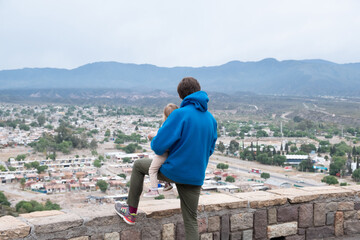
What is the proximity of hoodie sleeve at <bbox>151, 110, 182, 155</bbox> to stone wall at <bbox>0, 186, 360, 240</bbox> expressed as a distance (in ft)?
2.18

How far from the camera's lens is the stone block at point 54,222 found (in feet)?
8.08

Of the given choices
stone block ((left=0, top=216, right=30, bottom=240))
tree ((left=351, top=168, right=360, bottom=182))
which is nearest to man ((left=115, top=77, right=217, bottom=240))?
stone block ((left=0, top=216, right=30, bottom=240))

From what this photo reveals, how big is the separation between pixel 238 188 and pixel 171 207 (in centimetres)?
2112

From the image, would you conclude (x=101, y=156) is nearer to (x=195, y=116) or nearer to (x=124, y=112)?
(x=195, y=116)

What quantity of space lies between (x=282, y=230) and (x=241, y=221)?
388 mm

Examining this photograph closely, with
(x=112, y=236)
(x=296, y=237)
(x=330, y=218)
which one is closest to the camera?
(x=112, y=236)

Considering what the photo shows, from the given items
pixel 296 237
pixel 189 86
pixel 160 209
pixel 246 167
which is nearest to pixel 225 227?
pixel 160 209

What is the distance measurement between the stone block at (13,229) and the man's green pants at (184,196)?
63 cm

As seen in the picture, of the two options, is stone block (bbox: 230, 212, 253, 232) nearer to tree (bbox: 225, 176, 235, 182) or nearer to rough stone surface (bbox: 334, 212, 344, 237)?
rough stone surface (bbox: 334, 212, 344, 237)

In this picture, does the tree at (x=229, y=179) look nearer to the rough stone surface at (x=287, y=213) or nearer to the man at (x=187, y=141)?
the rough stone surface at (x=287, y=213)

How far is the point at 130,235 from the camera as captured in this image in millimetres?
2785

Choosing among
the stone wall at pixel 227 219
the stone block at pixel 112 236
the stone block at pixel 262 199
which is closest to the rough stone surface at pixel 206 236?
the stone wall at pixel 227 219

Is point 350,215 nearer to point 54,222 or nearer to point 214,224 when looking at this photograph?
point 214,224

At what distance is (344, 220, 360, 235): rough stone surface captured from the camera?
Result: 3.59 meters
